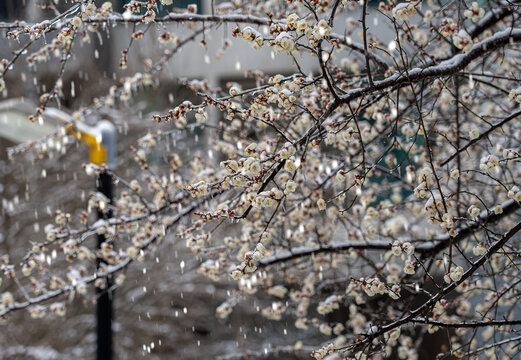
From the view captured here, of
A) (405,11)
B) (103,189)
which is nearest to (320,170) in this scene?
(103,189)

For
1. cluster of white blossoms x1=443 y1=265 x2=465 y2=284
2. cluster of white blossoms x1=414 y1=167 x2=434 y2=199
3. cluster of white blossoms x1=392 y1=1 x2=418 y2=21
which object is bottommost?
cluster of white blossoms x1=443 y1=265 x2=465 y2=284

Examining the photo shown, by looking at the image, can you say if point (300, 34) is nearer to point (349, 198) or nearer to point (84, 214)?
point (84, 214)

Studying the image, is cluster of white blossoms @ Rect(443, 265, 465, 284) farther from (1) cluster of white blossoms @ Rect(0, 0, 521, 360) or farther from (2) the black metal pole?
(2) the black metal pole

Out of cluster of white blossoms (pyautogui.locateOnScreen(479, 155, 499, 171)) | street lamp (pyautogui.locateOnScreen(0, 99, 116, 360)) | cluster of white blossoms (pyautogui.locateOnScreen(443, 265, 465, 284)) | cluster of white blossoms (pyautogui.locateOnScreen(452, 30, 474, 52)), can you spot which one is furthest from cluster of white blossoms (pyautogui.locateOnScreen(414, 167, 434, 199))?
street lamp (pyautogui.locateOnScreen(0, 99, 116, 360))

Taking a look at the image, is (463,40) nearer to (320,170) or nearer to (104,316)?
(320,170)

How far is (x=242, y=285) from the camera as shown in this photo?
4.43 m

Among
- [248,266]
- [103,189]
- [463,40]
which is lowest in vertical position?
[248,266]

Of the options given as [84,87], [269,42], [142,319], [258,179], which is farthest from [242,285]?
[84,87]

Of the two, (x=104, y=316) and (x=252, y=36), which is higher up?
(x=252, y=36)

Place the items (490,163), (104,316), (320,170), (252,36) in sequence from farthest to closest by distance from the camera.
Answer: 1. (320,170)
2. (104,316)
3. (490,163)
4. (252,36)

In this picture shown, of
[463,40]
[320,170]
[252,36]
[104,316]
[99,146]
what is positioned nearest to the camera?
[252,36]

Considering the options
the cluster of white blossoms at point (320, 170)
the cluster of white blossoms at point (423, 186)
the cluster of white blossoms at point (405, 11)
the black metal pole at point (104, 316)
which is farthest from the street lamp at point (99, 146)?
the cluster of white blossoms at point (405, 11)

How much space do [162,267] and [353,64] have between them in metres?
4.95

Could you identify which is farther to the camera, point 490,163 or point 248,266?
point 490,163
